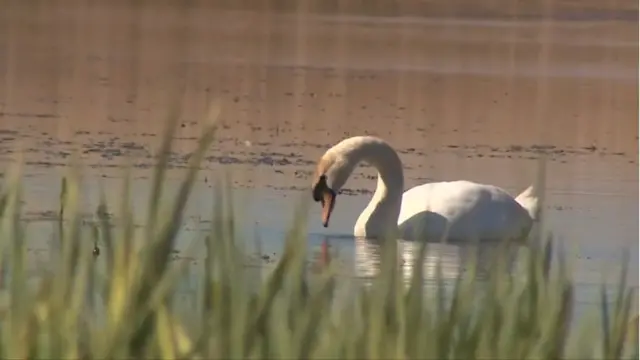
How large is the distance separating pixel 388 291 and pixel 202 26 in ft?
60.4

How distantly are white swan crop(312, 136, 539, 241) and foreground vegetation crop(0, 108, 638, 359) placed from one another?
3.98 meters

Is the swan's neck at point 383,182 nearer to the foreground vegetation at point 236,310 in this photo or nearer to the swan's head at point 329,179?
the swan's head at point 329,179

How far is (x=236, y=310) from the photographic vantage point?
243 centimetres

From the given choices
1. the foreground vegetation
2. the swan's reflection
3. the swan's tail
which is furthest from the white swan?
the foreground vegetation

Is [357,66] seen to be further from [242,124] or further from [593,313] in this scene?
[593,313]

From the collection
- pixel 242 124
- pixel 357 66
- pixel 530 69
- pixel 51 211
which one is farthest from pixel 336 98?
pixel 51 211

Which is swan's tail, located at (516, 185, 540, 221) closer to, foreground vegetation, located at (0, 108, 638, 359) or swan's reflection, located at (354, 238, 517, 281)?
swan's reflection, located at (354, 238, 517, 281)

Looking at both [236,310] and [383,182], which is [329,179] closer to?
[383,182]

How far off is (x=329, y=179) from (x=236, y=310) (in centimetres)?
491

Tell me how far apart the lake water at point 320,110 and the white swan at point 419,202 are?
0.14m

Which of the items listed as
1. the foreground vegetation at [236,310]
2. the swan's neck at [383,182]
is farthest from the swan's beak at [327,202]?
the foreground vegetation at [236,310]

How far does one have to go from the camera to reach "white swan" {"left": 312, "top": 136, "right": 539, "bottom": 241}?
23.0 ft

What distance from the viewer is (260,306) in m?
2.53

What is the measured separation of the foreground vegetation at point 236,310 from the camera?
2424 millimetres
